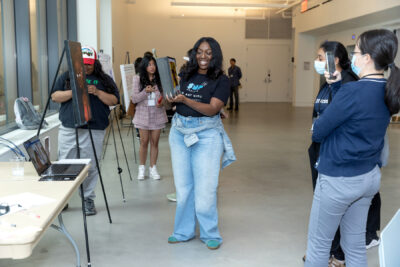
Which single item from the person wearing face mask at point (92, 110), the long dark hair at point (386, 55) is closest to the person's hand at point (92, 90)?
the person wearing face mask at point (92, 110)

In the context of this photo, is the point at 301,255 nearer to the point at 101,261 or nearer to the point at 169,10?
the point at 101,261

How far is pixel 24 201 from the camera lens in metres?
2.09

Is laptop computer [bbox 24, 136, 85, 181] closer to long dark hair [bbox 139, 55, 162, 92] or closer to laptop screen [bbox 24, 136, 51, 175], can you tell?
laptop screen [bbox 24, 136, 51, 175]

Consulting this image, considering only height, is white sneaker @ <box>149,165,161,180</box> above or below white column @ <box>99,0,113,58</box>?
below

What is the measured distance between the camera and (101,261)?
10.1 feet

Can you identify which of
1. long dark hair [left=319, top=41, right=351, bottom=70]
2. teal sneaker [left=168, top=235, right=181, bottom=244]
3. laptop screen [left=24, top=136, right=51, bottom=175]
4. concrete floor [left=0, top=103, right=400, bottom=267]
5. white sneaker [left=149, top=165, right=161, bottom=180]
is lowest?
concrete floor [left=0, top=103, right=400, bottom=267]

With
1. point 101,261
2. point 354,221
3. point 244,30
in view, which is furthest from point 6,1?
point 244,30

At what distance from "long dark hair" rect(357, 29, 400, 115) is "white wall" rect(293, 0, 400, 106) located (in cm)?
784

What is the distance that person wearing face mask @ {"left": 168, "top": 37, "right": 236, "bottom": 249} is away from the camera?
3156mm

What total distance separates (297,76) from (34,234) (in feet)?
51.9

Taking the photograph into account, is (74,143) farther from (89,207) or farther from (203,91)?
(203,91)

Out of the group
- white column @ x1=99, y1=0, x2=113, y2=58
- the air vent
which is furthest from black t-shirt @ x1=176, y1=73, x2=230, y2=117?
the air vent

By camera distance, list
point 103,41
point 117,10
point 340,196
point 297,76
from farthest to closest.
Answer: point 297,76 → point 117,10 → point 103,41 → point 340,196

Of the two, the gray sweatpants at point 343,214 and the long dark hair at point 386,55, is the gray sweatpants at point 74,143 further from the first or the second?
the long dark hair at point 386,55
